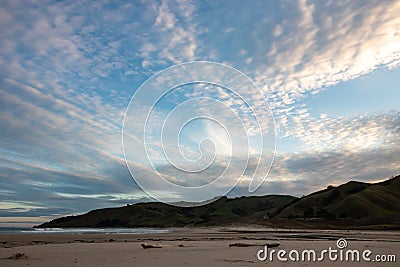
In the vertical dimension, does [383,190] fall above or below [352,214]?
above

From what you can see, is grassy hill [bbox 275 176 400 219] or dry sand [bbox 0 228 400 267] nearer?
dry sand [bbox 0 228 400 267]

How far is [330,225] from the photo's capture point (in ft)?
356

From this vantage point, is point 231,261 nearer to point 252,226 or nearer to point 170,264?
point 170,264

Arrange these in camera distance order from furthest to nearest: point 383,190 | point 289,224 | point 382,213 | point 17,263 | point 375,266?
point 383,190
point 382,213
point 289,224
point 17,263
point 375,266

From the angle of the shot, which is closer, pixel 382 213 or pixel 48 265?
pixel 48 265

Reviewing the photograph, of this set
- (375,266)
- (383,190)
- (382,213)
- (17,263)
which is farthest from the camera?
(383,190)

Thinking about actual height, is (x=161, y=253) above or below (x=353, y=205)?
below

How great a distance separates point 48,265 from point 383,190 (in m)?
207

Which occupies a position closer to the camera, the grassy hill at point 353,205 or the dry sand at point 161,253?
the dry sand at point 161,253

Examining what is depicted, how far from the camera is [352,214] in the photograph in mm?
154875

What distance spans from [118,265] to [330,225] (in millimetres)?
102844

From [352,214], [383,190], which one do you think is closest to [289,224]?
[352,214]

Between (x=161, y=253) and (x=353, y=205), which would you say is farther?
(x=353, y=205)

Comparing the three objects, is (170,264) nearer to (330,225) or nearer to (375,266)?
(375,266)
